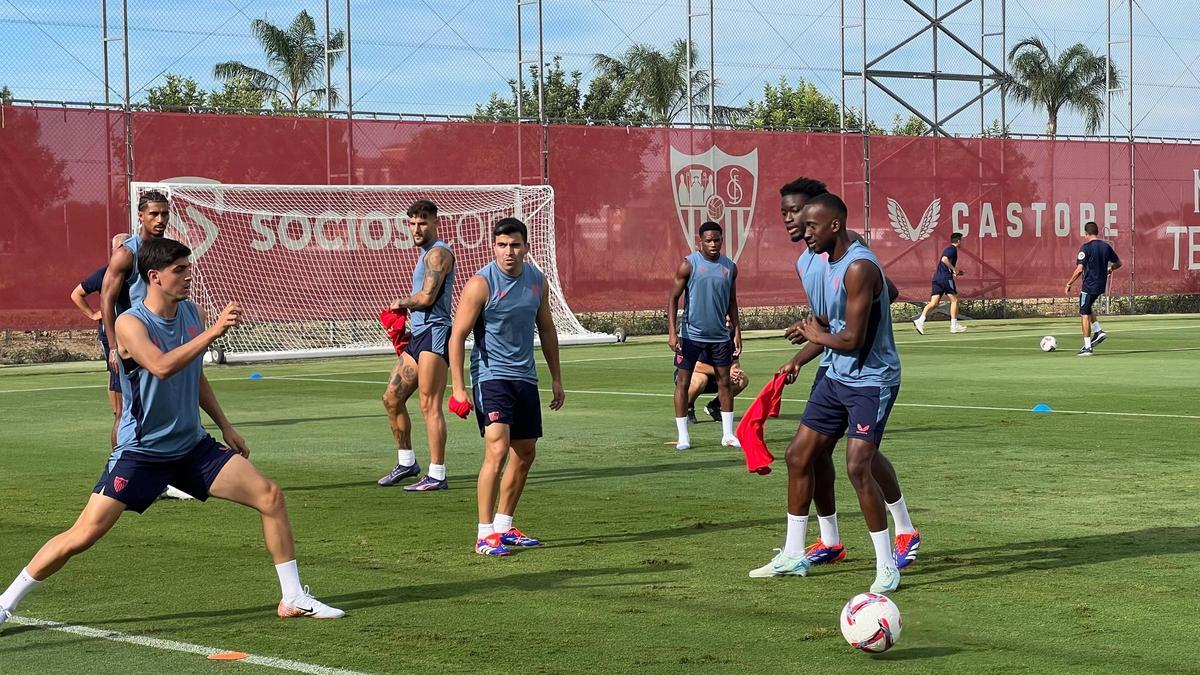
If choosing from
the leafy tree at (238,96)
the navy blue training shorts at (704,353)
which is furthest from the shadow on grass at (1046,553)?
the leafy tree at (238,96)

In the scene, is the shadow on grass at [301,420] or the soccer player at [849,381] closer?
the soccer player at [849,381]

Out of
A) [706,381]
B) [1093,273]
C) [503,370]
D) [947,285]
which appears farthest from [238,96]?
[503,370]

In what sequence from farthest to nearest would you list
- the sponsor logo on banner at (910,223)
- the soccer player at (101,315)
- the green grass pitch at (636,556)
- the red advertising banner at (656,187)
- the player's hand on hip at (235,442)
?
the sponsor logo on banner at (910,223) < the red advertising banner at (656,187) < the soccer player at (101,315) < the player's hand on hip at (235,442) < the green grass pitch at (636,556)

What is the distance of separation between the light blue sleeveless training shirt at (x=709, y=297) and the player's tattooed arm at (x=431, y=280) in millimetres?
3379

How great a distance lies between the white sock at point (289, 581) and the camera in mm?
7957

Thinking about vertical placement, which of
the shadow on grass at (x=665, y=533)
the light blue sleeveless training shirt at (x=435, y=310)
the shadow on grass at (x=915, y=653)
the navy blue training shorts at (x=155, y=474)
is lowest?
the shadow on grass at (x=915, y=653)

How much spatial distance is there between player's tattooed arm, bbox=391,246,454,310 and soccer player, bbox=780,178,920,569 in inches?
160

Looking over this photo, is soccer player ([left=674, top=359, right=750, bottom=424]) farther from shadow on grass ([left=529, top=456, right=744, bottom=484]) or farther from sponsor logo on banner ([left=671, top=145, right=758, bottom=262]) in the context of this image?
sponsor logo on banner ([left=671, top=145, right=758, bottom=262])

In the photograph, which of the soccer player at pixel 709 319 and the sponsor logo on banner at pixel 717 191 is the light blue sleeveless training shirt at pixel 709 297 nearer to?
the soccer player at pixel 709 319

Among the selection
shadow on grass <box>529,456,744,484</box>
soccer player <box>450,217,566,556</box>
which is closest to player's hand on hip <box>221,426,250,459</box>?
soccer player <box>450,217,566,556</box>

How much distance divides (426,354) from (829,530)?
14.9 feet

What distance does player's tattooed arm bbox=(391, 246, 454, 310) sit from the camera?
12719 mm

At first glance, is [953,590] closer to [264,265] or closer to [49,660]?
[49,660]

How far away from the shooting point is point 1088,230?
28109 millimetres
